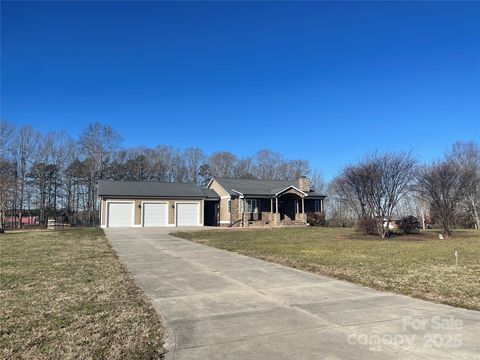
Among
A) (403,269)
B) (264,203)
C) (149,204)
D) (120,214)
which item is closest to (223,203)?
(264,203)

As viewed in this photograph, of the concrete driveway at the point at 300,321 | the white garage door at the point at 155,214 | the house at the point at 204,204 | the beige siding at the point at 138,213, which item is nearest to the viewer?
the concrete driveway at the point at 300,321

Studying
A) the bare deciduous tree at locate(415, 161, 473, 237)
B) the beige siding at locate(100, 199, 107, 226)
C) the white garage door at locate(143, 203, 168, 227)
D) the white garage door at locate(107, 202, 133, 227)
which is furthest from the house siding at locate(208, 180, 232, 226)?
the bare deciduous tree at locate(415, 161, 473, 237)

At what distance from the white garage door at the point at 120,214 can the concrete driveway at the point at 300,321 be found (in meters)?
26.7

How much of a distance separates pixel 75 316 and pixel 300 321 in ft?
10.7

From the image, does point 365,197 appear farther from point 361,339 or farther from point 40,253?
point 361,339

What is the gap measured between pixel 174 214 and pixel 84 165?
21965mm

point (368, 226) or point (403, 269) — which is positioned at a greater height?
point (368, 226)

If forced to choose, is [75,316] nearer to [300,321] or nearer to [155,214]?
[300,321]

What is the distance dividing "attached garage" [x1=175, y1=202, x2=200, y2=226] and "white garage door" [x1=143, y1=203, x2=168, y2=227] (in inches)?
47.3

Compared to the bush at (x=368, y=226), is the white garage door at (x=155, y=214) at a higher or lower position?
higher

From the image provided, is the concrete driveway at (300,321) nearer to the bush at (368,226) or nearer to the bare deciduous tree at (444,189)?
the bush at (368,226)

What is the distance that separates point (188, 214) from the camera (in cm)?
3697

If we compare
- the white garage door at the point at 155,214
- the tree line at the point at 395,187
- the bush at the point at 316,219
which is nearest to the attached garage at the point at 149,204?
the white garage door at the point at 155,214

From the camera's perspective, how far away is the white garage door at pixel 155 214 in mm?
35344
